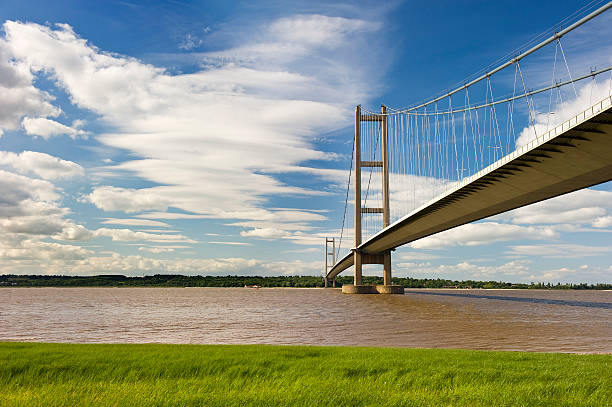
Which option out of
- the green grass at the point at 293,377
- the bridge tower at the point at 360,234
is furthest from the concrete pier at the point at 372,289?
the green grass at the point at 293,377

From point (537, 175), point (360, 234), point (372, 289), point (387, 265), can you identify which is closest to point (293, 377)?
point (537, 175)

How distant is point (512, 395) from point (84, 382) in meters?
6.09

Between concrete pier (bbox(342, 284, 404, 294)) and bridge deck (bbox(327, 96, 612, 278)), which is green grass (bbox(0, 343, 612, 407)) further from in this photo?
concrete pier (bbox(342, 284, 404, 294))

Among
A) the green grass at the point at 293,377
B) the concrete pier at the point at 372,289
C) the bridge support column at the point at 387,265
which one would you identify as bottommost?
the concrete pier at the point at 372,289

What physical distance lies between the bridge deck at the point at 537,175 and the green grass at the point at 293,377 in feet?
46.5

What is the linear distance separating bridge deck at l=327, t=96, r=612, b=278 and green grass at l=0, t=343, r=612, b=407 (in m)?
14.2

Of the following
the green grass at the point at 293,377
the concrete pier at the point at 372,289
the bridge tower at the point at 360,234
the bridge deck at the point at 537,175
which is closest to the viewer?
the green grass at the point at 293,377

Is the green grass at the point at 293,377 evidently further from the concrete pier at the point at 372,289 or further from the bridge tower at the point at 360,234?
the concrete pier at the point at 372,289

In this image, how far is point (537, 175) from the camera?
28375 mm

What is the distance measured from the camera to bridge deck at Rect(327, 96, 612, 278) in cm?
2167

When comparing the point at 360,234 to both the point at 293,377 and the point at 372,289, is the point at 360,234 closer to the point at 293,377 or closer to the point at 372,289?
the point at 372,289

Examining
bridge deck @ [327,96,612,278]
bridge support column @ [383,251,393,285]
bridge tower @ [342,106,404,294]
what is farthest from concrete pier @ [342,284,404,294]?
bridge deck @ [327,96,612,278]

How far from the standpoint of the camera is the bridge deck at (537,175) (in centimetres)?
2167

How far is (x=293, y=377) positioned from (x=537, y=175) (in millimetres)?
25099
